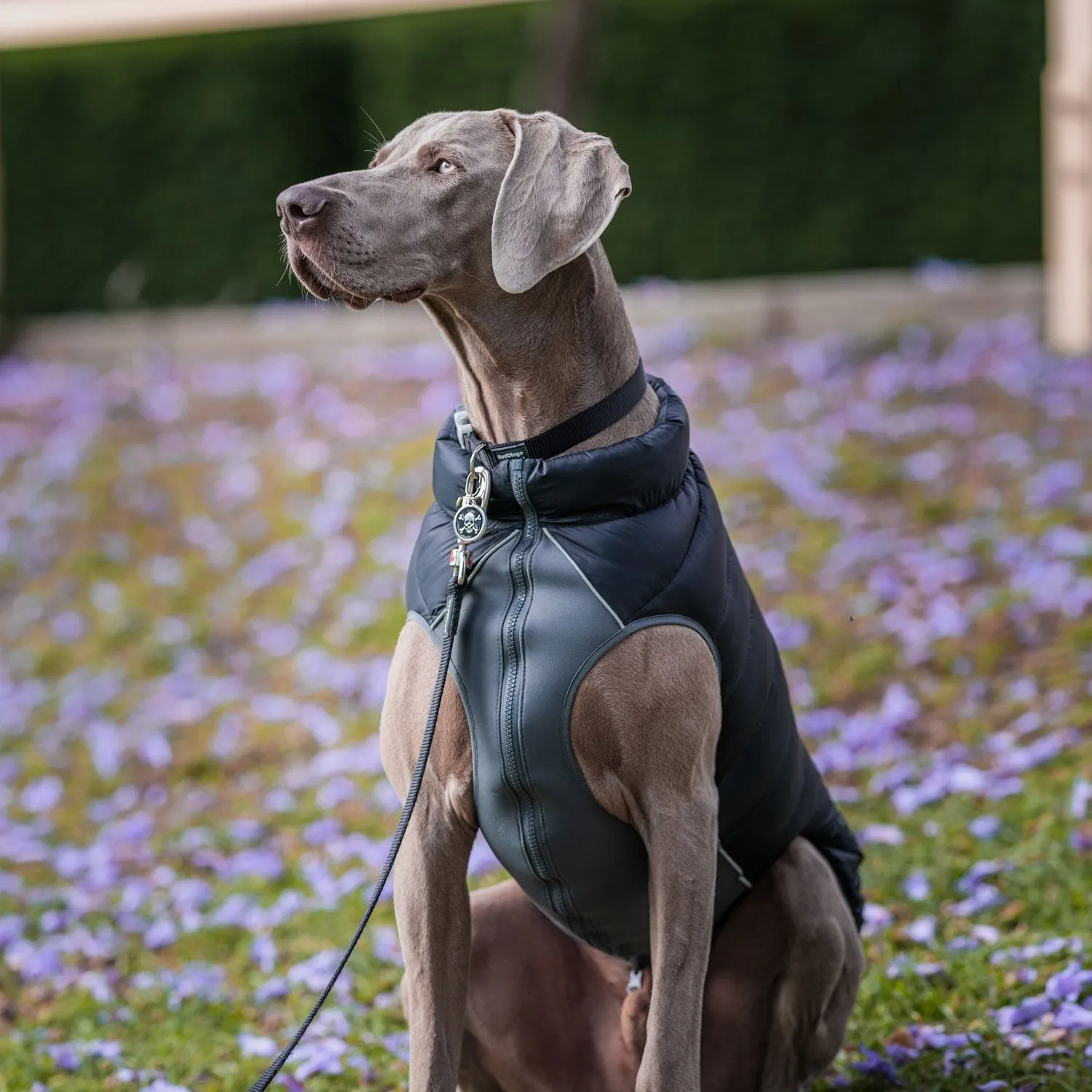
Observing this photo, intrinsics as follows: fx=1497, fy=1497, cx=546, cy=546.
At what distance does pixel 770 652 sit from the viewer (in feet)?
9.07

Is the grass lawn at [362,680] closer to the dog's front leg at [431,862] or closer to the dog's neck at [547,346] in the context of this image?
the dog's front leg at [431,862]

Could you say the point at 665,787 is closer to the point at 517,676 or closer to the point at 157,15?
the point at 517,676

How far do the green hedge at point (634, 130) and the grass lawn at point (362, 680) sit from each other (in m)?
1.21

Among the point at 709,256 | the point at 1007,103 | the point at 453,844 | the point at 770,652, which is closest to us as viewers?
the point at 453,844

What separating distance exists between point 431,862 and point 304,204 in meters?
1.12

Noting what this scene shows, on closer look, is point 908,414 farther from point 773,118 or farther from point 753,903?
point 753,903

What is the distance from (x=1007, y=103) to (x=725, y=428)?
10.2ft

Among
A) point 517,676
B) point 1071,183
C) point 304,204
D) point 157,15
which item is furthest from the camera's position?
point 157,15

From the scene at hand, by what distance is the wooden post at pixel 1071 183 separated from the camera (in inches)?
311

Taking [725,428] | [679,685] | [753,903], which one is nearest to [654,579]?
[679,685]

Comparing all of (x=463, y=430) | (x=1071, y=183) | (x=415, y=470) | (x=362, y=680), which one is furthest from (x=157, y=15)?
(x=463, y=430)

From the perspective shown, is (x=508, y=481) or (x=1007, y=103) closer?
(x=508, y=481)

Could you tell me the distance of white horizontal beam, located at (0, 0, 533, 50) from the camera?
35.4 ft

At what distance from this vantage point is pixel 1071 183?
26.5 feet
